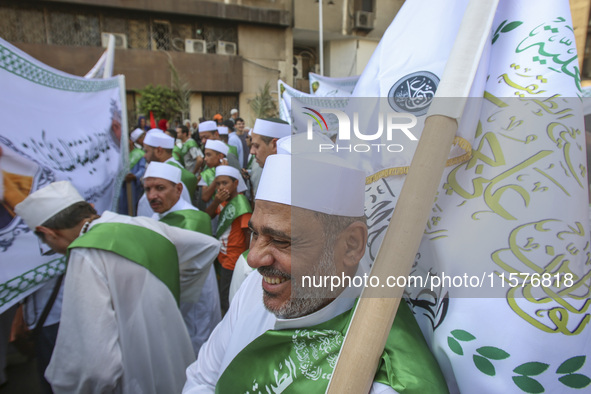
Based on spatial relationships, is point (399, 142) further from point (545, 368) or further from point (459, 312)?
point (545, 368)

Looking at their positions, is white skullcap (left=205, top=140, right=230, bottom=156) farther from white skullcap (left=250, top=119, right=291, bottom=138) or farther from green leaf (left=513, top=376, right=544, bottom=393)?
green leaf (left=513, top=376, right=544, bottom=393)

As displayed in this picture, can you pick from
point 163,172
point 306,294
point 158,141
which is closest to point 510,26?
point 306,294

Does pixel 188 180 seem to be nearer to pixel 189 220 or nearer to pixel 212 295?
pixel 189 220

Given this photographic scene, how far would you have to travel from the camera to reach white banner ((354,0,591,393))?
76cm

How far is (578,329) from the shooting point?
29.9 inches

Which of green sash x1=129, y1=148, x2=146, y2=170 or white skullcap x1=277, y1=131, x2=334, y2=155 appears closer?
white skullcap x1=277, y1=131, x2=334, y2=155

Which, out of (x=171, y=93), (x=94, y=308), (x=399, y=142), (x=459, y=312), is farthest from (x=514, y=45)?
(x=171, y=93)

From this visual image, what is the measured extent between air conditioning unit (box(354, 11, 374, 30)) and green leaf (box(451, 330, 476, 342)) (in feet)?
66.2

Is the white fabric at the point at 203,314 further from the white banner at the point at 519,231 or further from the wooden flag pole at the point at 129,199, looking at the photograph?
the white banner at the point at 519,231

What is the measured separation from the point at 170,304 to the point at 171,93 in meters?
14.2

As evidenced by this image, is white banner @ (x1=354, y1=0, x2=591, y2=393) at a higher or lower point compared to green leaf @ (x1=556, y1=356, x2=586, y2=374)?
higher

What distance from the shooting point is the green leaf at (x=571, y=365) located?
0.75 m

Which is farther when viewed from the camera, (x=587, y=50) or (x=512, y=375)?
(x=587, y=50)

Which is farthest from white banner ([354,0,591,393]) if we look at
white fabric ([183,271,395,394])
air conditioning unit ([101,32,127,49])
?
air conditioning unit ([101,32,127,49])
